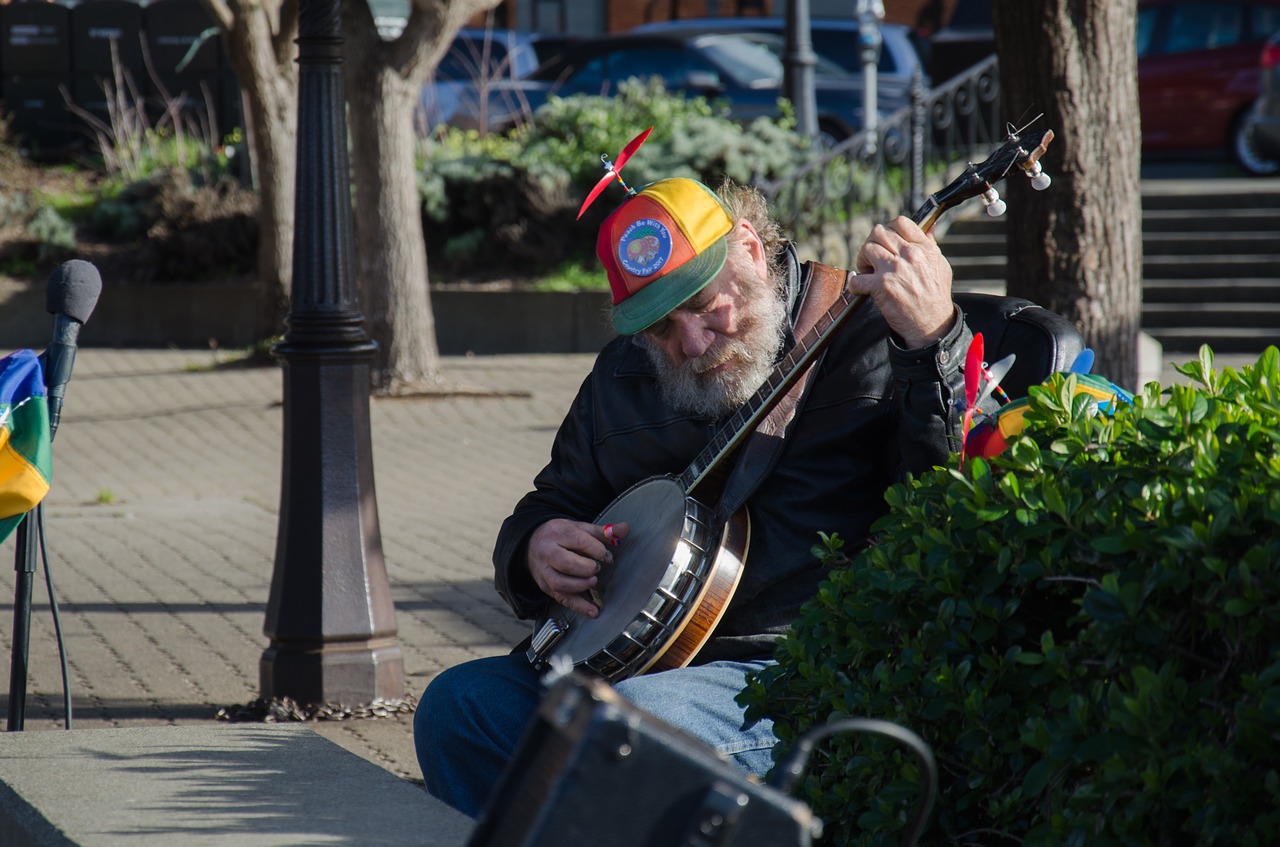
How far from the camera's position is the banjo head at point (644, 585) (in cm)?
294

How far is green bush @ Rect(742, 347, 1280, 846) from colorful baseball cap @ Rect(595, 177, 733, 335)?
97 centimetres

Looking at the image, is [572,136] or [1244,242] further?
[572,136]

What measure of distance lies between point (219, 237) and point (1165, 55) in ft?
29.1

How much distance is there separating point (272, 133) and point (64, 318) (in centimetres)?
863

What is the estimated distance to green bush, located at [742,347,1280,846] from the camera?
1.75 meters

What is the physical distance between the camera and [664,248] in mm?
3195

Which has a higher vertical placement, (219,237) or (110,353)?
(219,237)

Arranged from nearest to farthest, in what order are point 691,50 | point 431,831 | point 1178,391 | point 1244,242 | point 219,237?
1. point 1178,391
2. point 431,831
3. point 1244,242
4. point 219,237
5. point 691,50

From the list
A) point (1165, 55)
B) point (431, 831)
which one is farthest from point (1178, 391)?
point (1165, 55)

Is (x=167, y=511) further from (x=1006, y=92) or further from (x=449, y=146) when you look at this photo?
(x=449, y=146)

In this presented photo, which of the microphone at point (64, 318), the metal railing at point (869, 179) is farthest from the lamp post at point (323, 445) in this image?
the metal railing at point (869, 179)

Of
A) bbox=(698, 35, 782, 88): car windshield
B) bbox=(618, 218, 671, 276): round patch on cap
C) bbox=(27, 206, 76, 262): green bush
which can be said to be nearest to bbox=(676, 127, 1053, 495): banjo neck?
bbox=(618, 218, 671, 276): round patch on cap

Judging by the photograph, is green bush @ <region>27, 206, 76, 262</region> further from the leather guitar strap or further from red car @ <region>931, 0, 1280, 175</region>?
the leather guitar strap

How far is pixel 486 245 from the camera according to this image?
1316 centimetres
